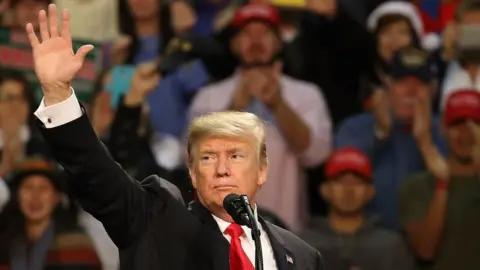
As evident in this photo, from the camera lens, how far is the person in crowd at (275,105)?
210 inches

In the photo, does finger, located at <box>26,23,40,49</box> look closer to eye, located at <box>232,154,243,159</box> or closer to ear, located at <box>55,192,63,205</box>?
eye, located at <box>232,154,243,159</box>

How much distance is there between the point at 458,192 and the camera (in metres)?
5.11

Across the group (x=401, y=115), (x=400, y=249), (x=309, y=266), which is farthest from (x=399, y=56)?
(x=309, y=266)

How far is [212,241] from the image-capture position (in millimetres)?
2824

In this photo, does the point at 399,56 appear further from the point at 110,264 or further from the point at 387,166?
the point at 110,264

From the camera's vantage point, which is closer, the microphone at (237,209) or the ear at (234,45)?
the microphone at (237,209)

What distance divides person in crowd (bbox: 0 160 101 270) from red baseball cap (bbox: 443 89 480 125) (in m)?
1.70

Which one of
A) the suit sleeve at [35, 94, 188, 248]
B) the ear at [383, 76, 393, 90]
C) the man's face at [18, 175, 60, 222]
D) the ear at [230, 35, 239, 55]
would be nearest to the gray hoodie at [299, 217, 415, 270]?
the ear at [383, 76, 393, 90]

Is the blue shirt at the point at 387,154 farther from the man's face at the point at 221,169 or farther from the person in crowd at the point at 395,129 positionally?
the man's face at the point at 221,169

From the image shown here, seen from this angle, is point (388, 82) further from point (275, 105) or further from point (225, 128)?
point (225, 128)

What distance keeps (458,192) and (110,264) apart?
156 centimetres

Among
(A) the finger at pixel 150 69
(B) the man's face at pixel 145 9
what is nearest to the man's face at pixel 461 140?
(A) the finger at pixel 150 69

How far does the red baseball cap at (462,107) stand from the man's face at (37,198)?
70.9 inches

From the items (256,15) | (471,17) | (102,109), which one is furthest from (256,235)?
(471,17)
